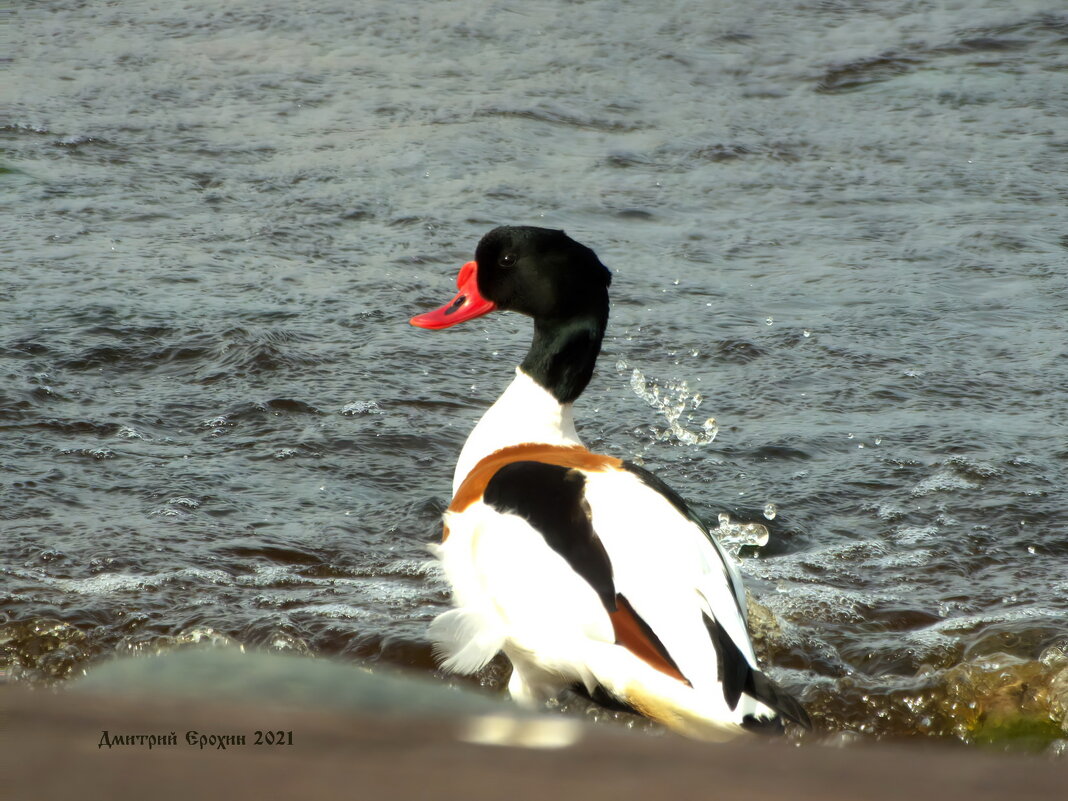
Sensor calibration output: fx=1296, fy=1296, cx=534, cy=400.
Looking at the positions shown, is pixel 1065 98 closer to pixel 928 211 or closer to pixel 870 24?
pixel 870 24

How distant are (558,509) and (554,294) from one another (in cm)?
101

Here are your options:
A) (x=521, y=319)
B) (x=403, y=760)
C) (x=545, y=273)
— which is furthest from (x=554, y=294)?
(x=403, y=760)

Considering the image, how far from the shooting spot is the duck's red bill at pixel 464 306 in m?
3.98

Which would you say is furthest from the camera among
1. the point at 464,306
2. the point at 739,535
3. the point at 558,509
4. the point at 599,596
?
the point at 739,535

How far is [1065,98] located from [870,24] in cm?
204

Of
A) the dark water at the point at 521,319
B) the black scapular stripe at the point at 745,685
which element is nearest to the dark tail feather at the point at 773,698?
the black scapular stripe at the point at 745,685

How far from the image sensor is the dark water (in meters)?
3.71

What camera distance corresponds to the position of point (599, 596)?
2.78 metres

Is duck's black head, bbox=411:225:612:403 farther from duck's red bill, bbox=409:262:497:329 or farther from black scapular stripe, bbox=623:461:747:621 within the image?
black scapular stripe, bbox=623:461:747:621

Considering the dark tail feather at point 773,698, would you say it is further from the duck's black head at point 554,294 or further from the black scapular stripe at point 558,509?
the duck's black head at point 554,294

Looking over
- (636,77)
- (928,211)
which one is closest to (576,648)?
(928,211)

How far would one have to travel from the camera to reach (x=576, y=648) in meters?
2.85

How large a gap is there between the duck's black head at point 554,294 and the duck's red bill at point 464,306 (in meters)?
0.08

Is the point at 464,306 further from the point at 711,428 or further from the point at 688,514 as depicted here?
the point at 711,428
